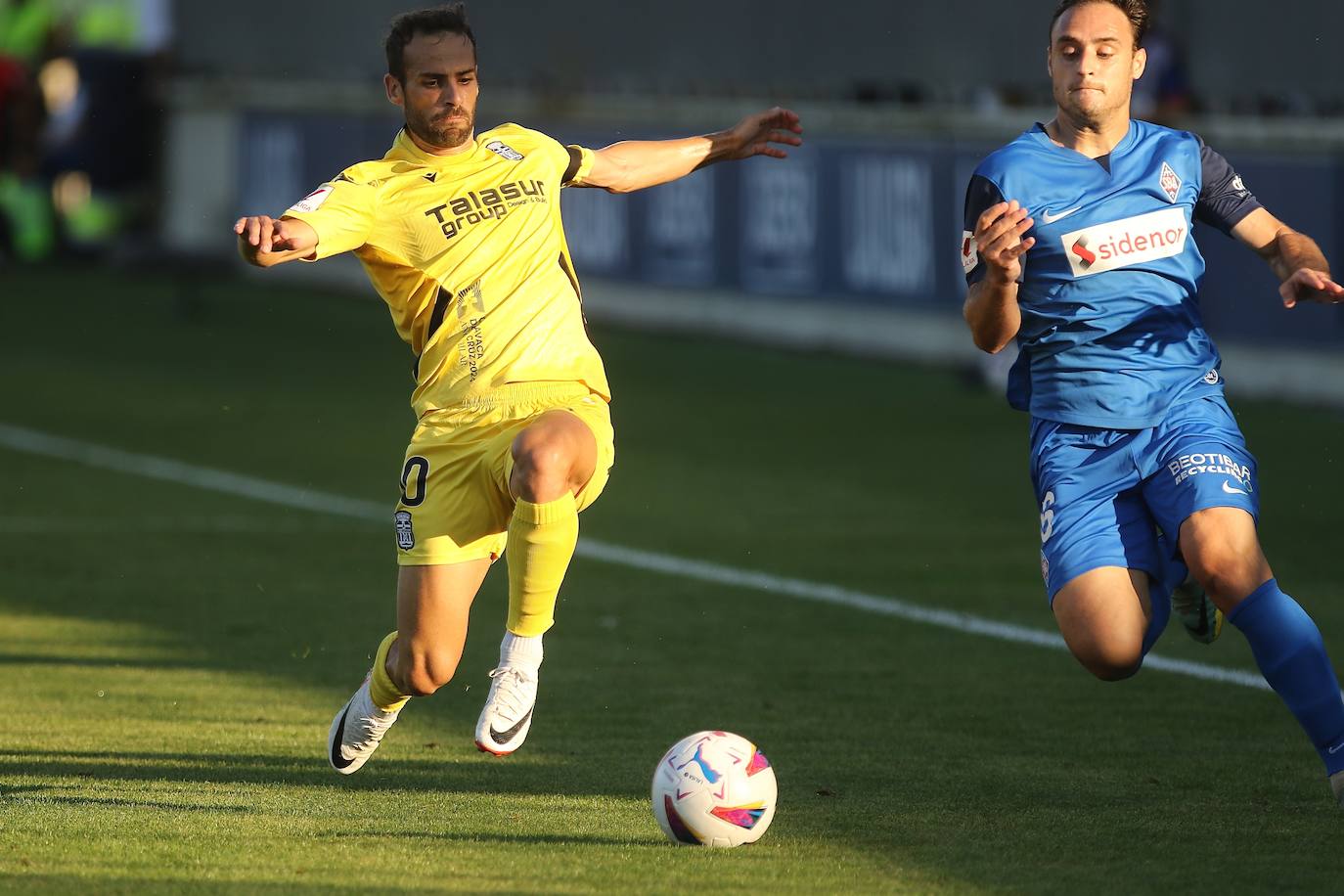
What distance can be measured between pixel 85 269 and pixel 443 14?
20527 millimetres

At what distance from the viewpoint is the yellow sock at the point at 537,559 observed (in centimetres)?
606

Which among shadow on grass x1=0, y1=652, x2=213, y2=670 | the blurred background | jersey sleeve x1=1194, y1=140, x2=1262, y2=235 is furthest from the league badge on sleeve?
the blurred background

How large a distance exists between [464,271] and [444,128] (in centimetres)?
39

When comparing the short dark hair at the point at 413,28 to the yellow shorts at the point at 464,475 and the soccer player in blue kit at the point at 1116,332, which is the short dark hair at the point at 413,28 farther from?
the soccer player in blue kit at the point at 1116,332

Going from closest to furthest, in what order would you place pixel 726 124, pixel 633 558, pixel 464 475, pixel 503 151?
1. pixel 464 475
2. pixel 503 151
3. pixel 633 558
4. pixel 726 124

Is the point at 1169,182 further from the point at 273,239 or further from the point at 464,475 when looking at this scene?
the point at 273,239

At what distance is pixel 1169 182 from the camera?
6.11 meters

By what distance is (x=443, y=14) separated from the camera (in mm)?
6262

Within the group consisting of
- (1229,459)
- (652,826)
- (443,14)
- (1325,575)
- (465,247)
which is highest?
(443,14)

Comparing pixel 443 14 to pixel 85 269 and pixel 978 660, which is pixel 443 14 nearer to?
pixel 978 660

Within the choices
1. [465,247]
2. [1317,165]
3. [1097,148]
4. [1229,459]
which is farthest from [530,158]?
[1317,165]

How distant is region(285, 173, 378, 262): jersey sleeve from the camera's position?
6.00 metres

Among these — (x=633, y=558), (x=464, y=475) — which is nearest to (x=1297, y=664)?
(x=464, y=475)

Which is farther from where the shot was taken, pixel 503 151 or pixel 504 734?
pixel 503 151
